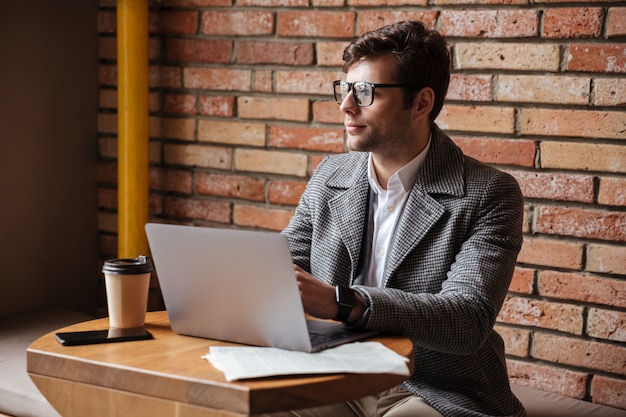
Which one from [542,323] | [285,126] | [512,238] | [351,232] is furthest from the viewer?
[285,126]

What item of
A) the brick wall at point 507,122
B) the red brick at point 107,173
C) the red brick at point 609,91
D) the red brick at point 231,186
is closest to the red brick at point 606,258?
the brick wall at point 507,122

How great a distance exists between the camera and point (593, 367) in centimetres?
237

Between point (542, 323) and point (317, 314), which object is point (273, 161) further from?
point (317, 314)

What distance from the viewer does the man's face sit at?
2.02 meters

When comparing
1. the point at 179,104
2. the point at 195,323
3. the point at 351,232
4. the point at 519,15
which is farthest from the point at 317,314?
the point at 179,104

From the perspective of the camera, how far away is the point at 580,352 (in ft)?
7.79

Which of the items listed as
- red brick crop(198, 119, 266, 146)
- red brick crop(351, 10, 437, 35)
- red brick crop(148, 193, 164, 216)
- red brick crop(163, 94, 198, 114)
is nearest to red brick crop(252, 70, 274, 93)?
red brick crop(198, 119, 266, 146)

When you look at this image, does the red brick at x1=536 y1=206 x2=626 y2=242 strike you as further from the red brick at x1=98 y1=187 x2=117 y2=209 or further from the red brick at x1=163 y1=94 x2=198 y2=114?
the red brick at x1=98 y1=187 x2=117 y2=209

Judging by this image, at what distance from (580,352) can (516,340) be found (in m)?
0.18

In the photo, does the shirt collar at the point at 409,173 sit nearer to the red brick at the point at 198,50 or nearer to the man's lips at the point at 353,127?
the man's lips at the point at 353,127

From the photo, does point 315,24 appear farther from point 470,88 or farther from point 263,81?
point 470,88

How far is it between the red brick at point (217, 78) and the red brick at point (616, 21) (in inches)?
45.2

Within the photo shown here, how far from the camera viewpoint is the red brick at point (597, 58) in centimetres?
225

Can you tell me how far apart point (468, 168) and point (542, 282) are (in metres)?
0.58
